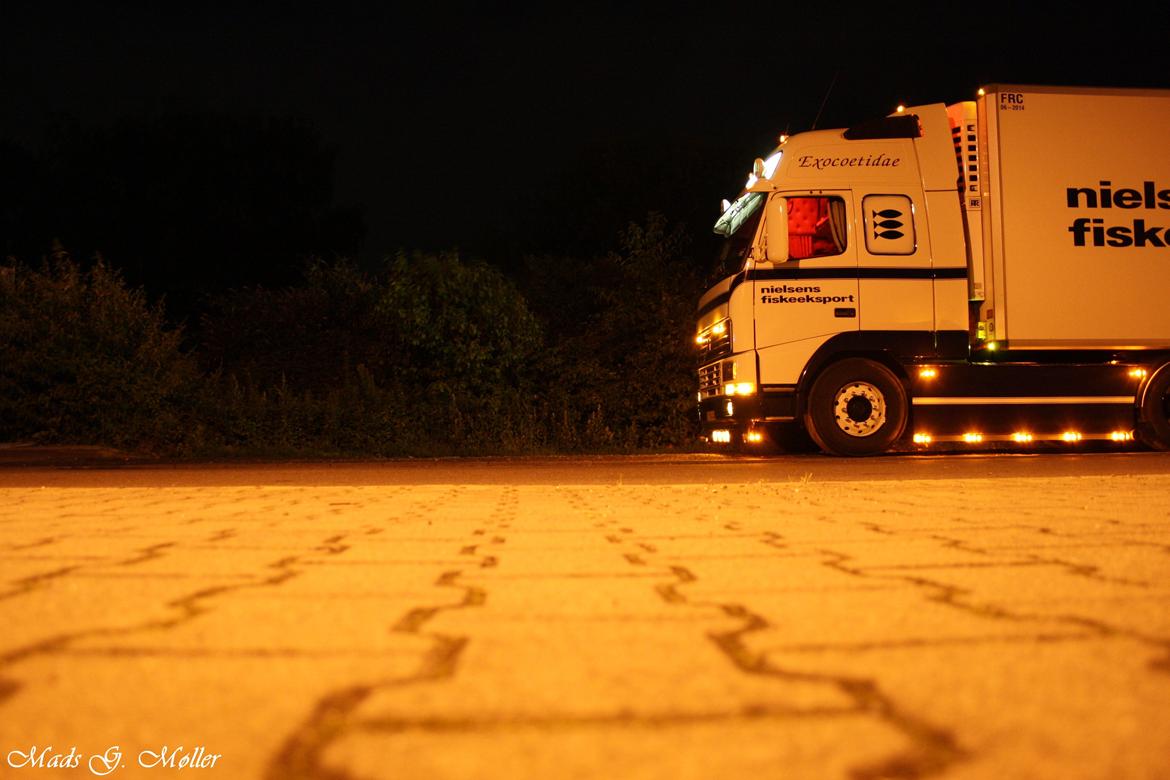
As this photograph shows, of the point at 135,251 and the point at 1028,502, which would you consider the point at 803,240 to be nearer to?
the point at 1028,502

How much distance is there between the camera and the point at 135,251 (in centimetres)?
2548

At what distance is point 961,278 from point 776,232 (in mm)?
2224

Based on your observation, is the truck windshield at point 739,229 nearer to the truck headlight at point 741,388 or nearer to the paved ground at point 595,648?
the truck headlight at point 741,388

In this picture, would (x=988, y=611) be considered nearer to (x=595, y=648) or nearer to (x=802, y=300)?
(x=595, y=648)

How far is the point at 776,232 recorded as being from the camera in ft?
32.9

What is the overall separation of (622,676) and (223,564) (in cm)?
167

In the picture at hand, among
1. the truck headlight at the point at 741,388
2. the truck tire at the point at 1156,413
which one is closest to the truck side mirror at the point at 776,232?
the truck headlight at the point at 741,388

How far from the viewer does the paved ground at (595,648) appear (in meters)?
1.30

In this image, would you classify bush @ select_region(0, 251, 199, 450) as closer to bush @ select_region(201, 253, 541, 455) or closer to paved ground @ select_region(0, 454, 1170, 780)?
bush @ select_region(201, 253, 541, 455)

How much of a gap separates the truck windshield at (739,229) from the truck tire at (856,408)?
1.68m

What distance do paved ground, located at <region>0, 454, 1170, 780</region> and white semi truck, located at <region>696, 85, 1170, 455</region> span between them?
6.63m

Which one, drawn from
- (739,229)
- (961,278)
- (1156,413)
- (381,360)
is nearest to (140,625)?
(739,229)

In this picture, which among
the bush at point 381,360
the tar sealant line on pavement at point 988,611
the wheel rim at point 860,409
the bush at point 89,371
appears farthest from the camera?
the bush at point 381,360

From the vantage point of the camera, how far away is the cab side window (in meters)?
10.3
